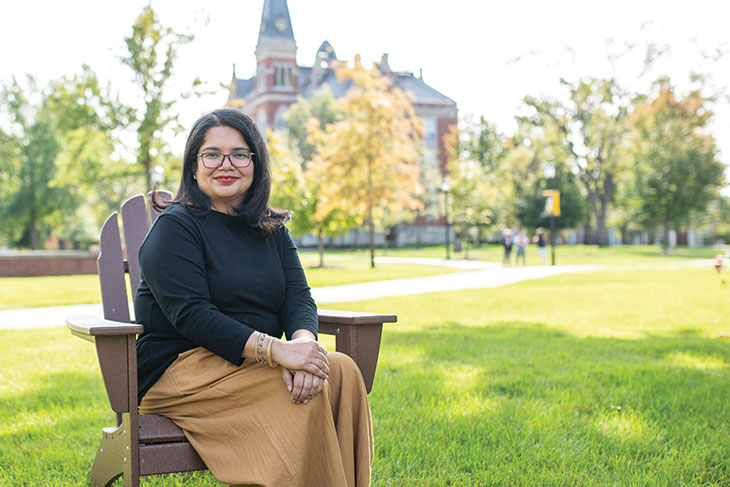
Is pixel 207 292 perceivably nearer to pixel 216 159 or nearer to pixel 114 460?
pixel 216 159

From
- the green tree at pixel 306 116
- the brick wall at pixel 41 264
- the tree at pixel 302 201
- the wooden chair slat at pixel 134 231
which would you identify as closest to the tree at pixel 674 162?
the tree at pixel 302 201

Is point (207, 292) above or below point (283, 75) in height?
below

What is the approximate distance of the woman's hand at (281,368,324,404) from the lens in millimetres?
2221

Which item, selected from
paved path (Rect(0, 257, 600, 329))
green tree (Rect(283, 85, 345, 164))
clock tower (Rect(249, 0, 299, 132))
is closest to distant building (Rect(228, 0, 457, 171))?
clock tower (Rect(249, 0, 299, 132))

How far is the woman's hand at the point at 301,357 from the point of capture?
2236 millimetres

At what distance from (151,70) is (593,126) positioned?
1218 inches

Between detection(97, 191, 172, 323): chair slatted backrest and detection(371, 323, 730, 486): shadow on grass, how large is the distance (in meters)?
1.44

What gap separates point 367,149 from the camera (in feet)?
68.8

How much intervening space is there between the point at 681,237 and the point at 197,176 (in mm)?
68817

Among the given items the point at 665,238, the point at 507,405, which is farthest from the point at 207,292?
the point at 665,238

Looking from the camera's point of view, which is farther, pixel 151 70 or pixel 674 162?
pixel 674 162

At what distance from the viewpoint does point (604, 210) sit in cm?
4669

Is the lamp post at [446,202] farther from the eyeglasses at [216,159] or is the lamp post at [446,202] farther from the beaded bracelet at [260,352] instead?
the beaded bracelet at [260,352]

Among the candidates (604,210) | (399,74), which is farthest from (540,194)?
(399,74)
